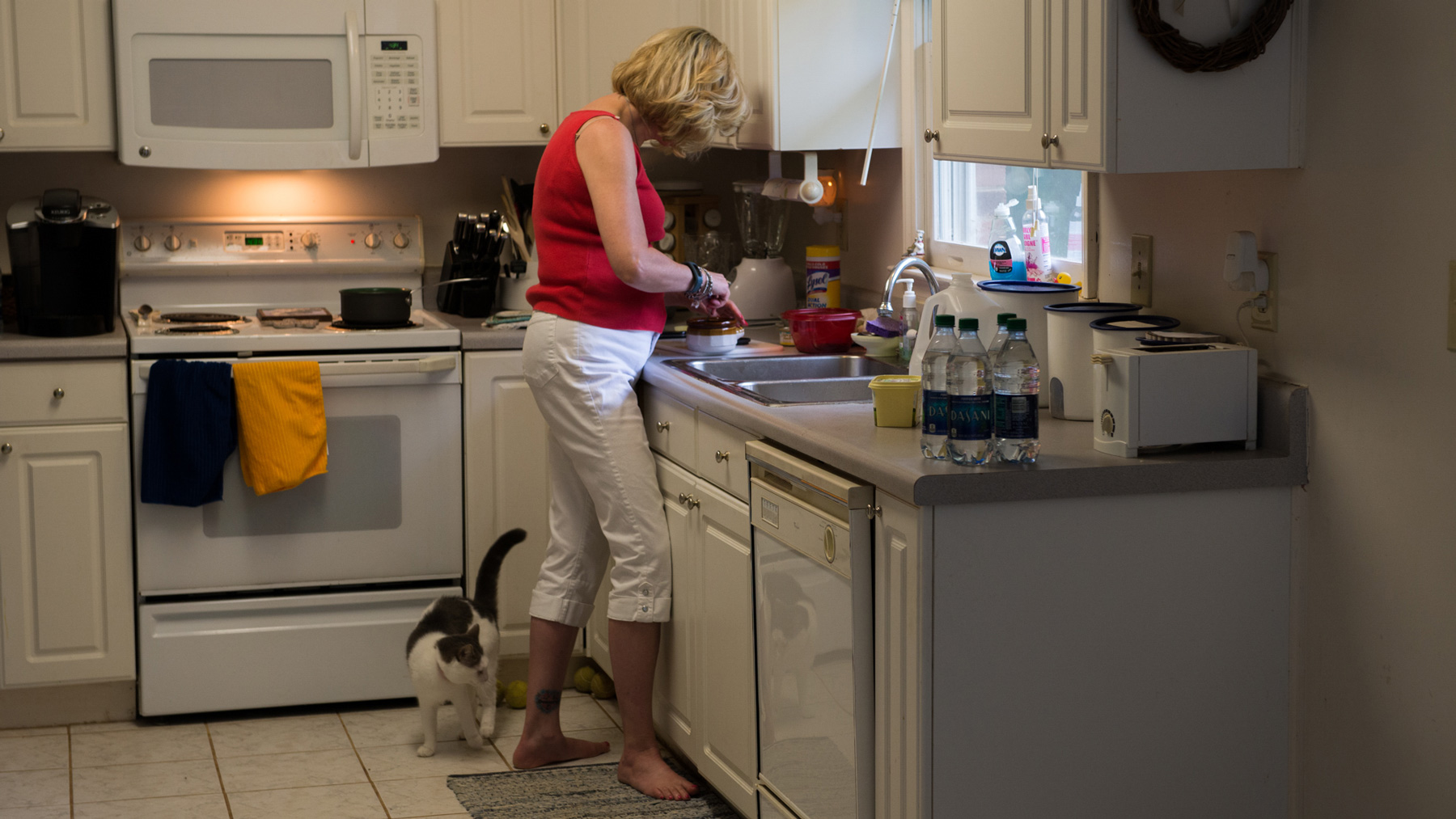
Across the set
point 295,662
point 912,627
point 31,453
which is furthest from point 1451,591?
point 31,453

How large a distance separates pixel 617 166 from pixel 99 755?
6.04ft

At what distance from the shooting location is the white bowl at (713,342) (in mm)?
3160

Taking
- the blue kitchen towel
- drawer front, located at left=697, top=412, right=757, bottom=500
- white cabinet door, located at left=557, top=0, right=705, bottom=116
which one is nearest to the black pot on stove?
the blue kitchen towel

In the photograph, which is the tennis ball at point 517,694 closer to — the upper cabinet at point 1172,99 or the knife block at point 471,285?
the knife block at point 471,285

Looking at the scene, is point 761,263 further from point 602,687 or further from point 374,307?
point 602,687

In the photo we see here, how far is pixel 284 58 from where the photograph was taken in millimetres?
3697

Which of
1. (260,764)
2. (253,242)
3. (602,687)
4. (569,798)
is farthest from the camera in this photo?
(253,242)

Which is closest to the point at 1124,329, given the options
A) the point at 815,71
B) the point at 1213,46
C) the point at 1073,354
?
the point at 1073,354

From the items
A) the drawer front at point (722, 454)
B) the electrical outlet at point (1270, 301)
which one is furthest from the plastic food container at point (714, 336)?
the electrical outlet at point (1270, 301)

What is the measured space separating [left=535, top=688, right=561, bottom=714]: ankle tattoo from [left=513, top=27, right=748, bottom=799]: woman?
170 mm

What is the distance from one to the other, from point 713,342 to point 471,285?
89cm

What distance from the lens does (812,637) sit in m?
2.28

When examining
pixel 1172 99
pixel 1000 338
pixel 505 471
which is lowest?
pixel 505 471

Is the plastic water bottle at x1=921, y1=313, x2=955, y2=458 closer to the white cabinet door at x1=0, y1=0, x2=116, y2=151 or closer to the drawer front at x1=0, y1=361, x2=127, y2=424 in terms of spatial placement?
the drawer front at x1=0, y1=361, x2=127, y2=424
